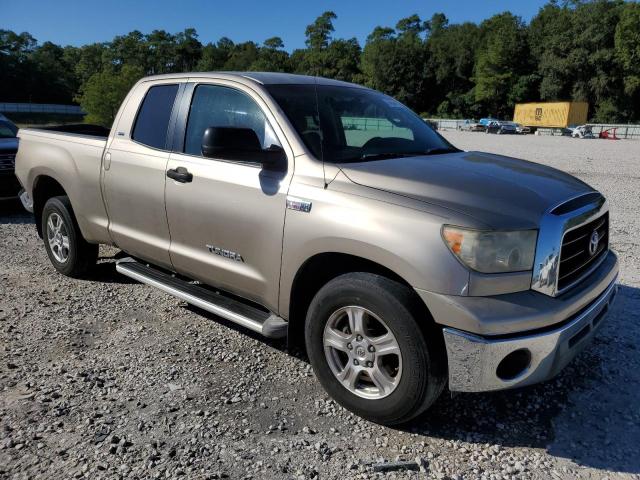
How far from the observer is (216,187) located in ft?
11.7

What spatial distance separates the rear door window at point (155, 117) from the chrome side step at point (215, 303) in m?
1.04

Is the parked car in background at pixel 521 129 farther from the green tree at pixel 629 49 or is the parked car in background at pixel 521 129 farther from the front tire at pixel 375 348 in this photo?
the front tire at pixel 375 348

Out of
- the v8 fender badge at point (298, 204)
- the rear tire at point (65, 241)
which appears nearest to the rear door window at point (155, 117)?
the rear tire at point (65, 241)

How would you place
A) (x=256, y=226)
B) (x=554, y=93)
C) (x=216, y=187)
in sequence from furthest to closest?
(x=554, y=93)
(x=216, y=187)
(x=256, y=226)

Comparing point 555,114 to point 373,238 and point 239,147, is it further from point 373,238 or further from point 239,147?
point 373,238

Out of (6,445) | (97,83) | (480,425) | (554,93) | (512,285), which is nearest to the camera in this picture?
(512,285)

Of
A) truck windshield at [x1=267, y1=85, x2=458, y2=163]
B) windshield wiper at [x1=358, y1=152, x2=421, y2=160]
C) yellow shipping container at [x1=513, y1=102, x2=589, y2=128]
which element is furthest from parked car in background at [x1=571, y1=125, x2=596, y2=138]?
windshield wiper at [x1=358, y1=152, x2=421, y2=160]

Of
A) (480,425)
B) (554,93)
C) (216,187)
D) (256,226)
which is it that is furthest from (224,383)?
(554,93)

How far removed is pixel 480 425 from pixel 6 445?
2.59 metres

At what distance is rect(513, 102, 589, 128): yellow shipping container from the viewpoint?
60.0 metres

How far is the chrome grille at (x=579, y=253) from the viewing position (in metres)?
2.85

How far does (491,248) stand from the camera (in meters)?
2.57

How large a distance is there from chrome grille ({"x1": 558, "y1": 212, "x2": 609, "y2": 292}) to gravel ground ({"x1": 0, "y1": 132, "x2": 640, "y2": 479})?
84 cm

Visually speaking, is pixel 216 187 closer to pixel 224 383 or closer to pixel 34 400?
pixel 224 383
